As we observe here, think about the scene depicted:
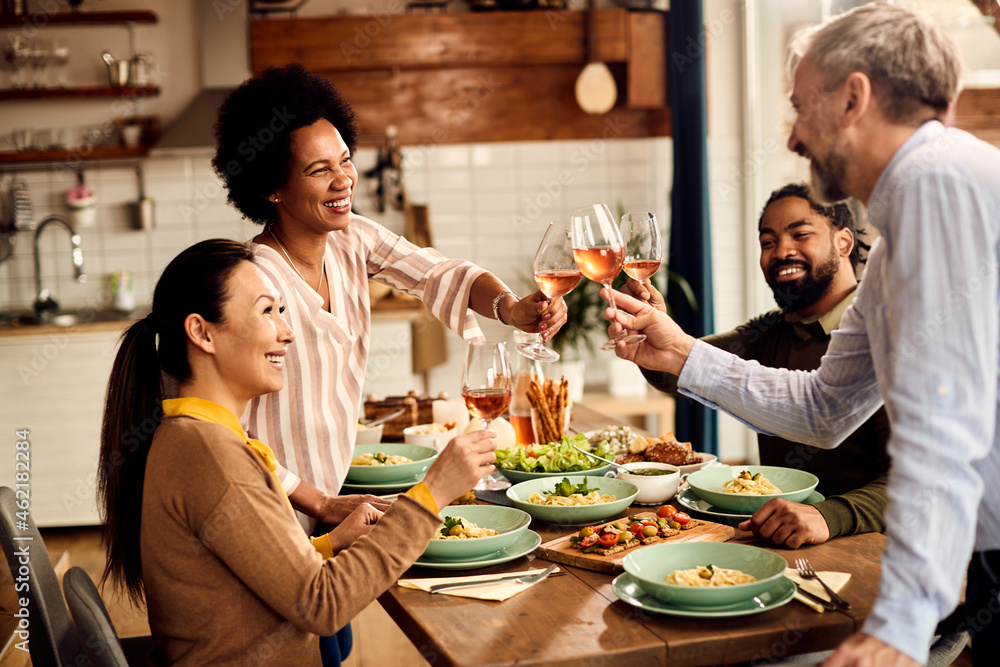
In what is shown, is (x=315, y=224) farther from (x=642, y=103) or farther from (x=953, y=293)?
(x=642, y=103)

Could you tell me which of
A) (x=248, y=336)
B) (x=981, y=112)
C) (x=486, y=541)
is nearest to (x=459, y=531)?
(x=486, y=541)

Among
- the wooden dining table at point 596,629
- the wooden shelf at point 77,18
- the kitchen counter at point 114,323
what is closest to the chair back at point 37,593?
the wooden dining table at point 596,629

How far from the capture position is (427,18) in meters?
4.79

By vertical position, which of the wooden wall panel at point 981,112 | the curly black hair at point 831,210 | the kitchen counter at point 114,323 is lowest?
the kitchen counter at point 114,323

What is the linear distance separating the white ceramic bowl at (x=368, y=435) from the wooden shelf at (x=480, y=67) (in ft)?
9.92

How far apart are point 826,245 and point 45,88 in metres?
4.23

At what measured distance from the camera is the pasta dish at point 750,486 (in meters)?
1.64

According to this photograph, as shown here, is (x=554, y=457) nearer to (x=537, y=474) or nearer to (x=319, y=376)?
(x=537, y=474)

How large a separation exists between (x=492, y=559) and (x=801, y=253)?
125 cm

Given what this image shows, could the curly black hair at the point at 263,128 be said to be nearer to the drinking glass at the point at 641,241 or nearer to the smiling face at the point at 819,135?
the drinking glass at the point at 641,241

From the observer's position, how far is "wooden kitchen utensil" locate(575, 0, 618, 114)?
4.84 metres

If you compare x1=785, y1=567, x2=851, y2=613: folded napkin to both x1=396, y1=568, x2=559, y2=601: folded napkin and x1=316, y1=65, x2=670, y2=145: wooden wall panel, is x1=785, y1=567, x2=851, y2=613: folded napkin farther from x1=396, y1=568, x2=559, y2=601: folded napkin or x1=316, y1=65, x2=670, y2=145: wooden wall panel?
x1=316, y1=65, x2=670, y2=145: wooden wall panel

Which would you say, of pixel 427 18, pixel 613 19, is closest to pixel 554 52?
pixel 613 19

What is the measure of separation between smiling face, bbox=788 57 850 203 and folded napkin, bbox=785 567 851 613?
0.54 meters
